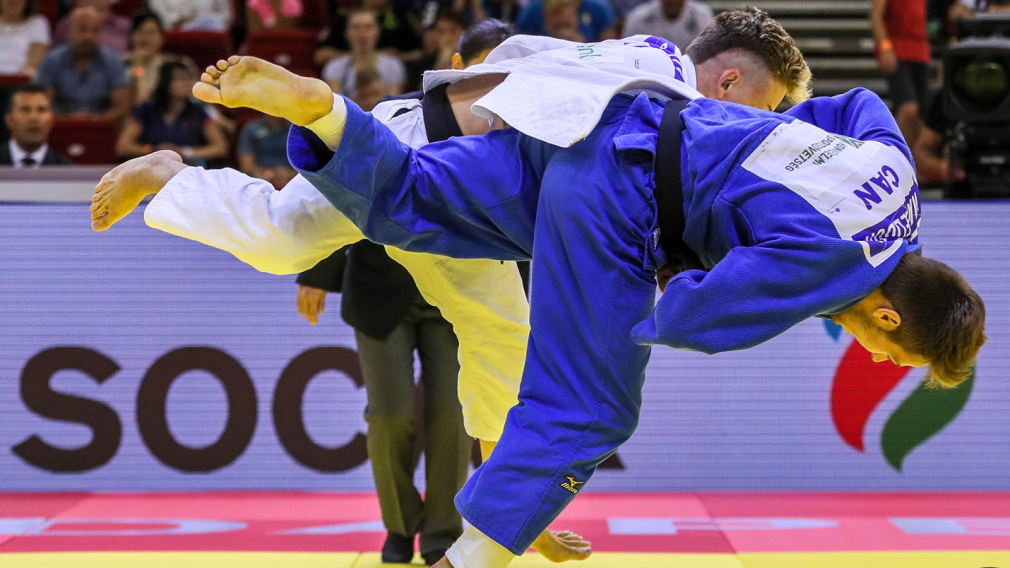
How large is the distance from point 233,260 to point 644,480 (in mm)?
2030

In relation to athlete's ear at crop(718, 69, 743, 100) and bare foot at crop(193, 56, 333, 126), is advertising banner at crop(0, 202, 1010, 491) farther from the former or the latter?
bare foot at crop(193, 56, 333, 126)

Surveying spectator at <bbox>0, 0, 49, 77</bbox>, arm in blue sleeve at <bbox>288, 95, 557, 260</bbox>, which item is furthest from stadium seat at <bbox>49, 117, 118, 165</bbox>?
arm in blue sleeve at <bbox>288, 95, 557, 260</bbox>

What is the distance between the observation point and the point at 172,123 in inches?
251

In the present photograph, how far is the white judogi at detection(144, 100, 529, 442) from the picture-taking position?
2305mm

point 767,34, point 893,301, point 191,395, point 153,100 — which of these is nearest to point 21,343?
point 191,395

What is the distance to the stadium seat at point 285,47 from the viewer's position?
7.35 metres

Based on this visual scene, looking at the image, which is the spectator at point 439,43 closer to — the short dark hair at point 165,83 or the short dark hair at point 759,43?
the short dark hair at point 165,83

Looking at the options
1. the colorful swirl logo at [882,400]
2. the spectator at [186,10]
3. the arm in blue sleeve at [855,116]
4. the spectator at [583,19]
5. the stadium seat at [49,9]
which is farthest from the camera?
the stadium seat at [49,9]

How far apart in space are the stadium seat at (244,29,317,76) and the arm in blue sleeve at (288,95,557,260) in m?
5.29

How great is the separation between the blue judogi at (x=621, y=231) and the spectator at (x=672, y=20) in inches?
186

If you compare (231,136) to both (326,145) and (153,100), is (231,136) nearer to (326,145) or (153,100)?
(153,100)

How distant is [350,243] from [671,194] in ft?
3.30

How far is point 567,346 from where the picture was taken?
2.10 metres

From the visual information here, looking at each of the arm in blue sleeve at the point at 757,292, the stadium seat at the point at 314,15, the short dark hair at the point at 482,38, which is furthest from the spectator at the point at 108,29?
the arm in blue sleeve at the point at 757,292
